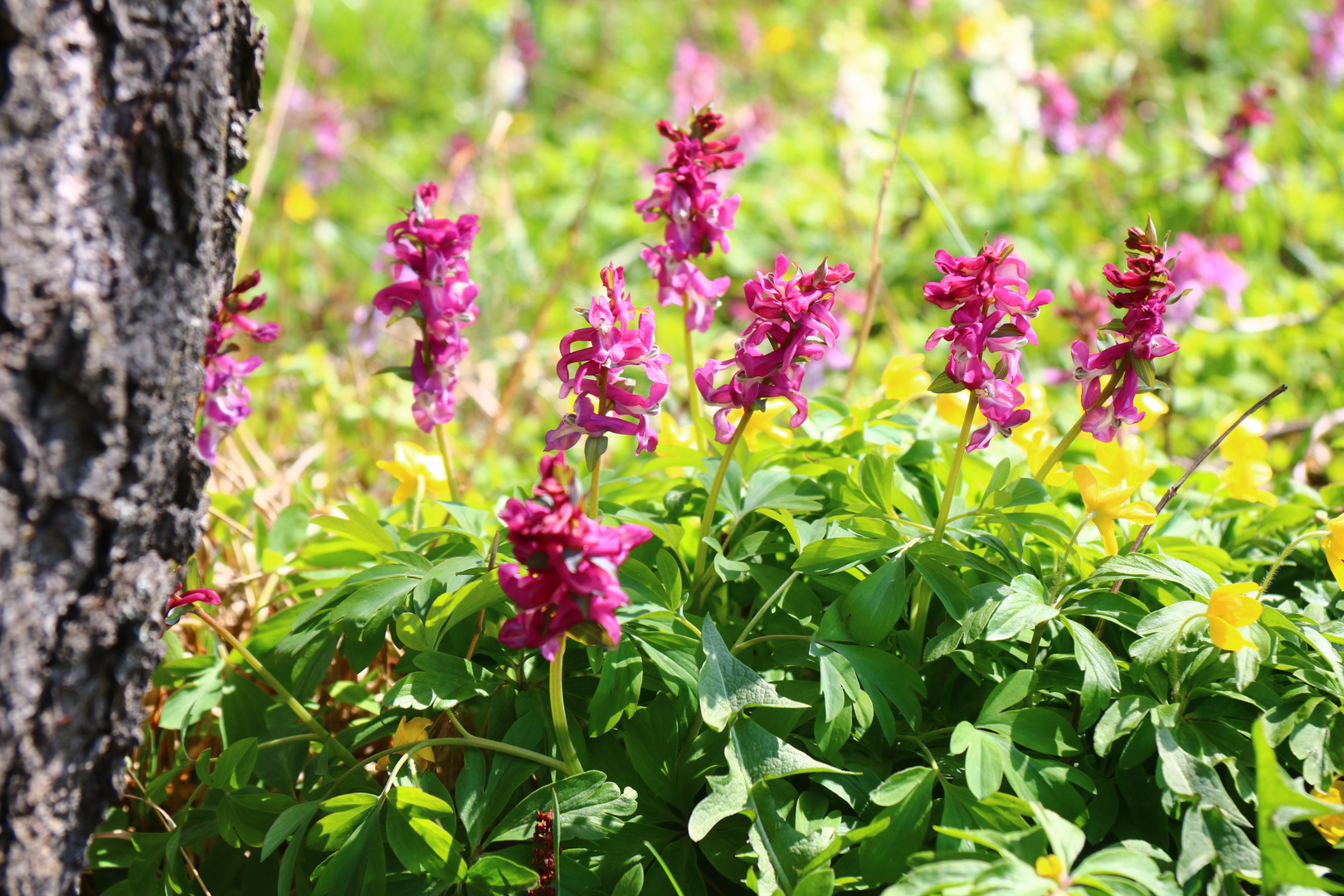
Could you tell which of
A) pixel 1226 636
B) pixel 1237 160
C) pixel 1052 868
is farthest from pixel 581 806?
pixel 1237 160

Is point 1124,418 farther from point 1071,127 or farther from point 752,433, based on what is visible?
point 1071,127

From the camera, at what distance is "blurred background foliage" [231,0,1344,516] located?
3547 mm

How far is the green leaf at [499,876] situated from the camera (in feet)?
4.08

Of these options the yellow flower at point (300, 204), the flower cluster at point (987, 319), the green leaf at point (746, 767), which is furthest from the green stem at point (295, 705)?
the yellow flower at point (300, 204)

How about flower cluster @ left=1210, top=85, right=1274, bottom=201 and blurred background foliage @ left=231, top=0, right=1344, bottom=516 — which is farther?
flower cluster @ left=1210, top=85, right=1274, bottom=201

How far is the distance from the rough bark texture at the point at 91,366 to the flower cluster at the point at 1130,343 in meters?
1.33

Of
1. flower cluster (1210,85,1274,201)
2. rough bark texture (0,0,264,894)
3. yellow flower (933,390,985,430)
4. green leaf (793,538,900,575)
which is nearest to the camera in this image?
rough bark texture (0,0,264,894)

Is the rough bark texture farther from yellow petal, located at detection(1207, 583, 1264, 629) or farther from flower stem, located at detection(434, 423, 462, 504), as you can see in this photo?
yellow petal, located at detection(1207, 583, 1264, 629)

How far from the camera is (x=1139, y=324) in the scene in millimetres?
1385

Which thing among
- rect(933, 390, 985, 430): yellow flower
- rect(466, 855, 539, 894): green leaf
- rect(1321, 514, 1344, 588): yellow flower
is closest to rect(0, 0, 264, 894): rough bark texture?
rect(466, 855, 539, 894): green leaf

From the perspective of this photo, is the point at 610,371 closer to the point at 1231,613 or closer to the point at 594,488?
the point at 594,488

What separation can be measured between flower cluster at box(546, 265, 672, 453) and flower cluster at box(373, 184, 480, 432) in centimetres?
33

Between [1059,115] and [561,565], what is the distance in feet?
16.7

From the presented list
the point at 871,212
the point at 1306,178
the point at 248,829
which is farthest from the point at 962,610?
the point at 1306,178
